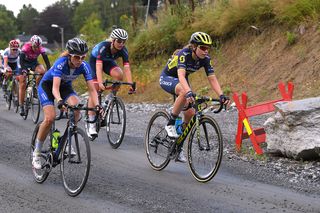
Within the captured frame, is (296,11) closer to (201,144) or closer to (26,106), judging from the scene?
(26,106)

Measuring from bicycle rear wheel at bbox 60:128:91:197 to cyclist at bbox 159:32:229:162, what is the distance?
1555mm

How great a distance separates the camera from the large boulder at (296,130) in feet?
27.9

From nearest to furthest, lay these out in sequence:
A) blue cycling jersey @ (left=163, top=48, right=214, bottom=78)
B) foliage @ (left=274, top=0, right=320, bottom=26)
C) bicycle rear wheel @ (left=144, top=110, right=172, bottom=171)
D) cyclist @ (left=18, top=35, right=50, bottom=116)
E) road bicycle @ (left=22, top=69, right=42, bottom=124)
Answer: blue cycling jersey @ (left=163, top=48, right=214, bottom=78)
bicycle rear wheel @ (left=144, top=110, right=172, bottom=171)
cyclist @ (left=18, top=35, right=50, bottom=116)
road bicycle @ (left=22, top=69, right=42, bottom=124)
foliage @ (left=274, top=0, right=320, bottom=26)

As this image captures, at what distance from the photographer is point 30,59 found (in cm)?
1409

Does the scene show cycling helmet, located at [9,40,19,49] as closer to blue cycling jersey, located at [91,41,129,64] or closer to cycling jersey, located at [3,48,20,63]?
cycling jersey, located at [3,48,20,63]

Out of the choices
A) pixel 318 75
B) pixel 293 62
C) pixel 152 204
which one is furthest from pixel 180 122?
pixel 293 62

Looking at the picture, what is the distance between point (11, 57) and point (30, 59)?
259cm

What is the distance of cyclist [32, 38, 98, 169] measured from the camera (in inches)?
287

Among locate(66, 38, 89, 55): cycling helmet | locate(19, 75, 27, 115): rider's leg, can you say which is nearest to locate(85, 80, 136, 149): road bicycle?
locate(66, 38, 89, 55): cycling helmet

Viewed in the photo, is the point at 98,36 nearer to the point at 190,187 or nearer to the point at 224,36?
the point at 224,36

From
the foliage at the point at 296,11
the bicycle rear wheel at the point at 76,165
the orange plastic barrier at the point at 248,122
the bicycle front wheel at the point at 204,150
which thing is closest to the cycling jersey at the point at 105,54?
the orange plastic barrier at the point at 248,122

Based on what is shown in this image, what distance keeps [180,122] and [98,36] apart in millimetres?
20775

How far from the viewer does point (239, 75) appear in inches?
669

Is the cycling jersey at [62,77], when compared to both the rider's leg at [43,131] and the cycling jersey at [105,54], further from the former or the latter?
the cycling jersey at [105,54]
